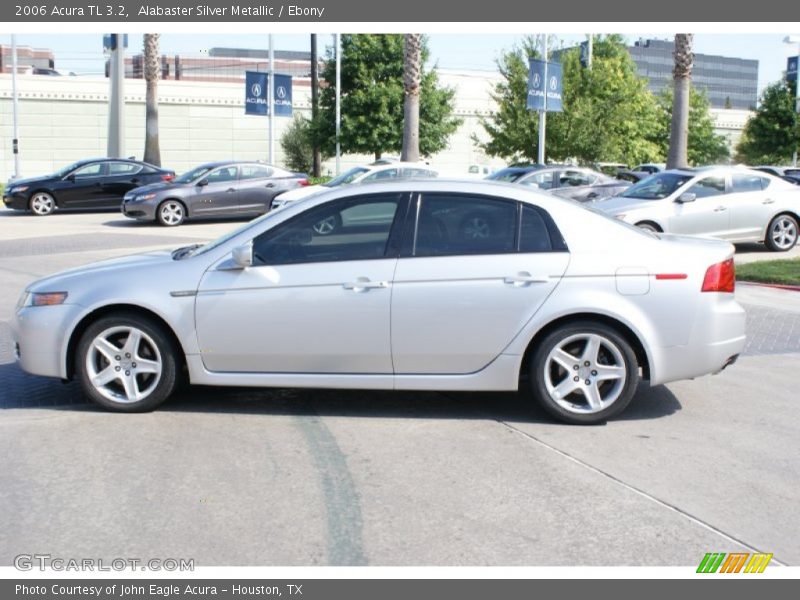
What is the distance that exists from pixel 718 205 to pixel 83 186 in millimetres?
17162

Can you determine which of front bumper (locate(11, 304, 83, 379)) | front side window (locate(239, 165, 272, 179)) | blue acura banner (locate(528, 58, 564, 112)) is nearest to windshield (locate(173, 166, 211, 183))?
front side window (locate(239, 165, 272, 179))

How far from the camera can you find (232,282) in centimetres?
648

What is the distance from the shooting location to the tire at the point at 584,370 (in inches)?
251

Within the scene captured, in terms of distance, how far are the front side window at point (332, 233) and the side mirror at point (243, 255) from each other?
0.13 m

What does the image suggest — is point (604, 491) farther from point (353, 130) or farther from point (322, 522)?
point (353, 130)

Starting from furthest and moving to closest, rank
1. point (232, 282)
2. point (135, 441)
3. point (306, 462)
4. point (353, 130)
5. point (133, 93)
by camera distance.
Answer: point (133, 93), point (353, 130), point (232, 282), point (135, 441), point (306, 462)

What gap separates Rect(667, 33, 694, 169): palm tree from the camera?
2617 cm

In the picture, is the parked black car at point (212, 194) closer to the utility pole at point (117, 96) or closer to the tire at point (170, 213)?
the tire at point (170, 213)

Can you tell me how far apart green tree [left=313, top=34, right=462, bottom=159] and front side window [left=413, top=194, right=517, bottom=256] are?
3248 cm

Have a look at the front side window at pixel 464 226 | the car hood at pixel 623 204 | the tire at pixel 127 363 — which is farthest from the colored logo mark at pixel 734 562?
the car hood at pixel 623 204

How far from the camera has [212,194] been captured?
23500 mm

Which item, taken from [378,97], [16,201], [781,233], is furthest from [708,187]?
[378,97]

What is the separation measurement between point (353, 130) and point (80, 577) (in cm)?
3606

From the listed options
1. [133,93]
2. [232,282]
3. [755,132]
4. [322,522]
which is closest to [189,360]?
[232,282]
